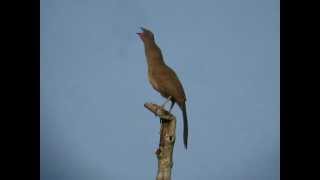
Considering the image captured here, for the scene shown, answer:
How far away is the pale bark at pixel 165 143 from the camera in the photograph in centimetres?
587

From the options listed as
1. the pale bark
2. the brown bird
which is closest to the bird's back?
the brown bird

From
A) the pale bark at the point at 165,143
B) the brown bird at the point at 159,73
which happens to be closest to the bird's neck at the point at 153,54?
the brown bird at the point at 159,73

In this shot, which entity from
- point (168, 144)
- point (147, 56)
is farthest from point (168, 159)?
point (147, 56)

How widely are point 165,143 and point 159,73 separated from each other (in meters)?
0.70

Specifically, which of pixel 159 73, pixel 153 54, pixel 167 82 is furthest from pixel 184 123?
pixel 153 54

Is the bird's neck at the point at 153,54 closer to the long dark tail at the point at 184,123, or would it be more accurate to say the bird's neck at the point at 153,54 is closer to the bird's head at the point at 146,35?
the bird's head at the point at 146,35

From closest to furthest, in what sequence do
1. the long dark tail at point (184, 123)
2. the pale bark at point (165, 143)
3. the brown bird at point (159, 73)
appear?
the pale bark at point (165, 143) < the brown bird at point (159, 73) < the long dark tail at point (184, 123)

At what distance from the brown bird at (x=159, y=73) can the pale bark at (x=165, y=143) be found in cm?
20

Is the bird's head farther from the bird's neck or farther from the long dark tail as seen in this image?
the long dark tail

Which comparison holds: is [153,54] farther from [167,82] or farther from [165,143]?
[165,143]

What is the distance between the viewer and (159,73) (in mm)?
6168

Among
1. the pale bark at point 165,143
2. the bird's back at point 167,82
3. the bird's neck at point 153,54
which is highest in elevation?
the bird's neck at point 153,54
